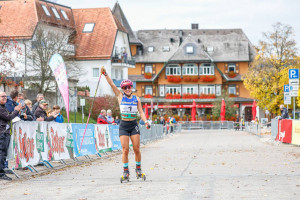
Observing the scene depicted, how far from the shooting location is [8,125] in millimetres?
13148

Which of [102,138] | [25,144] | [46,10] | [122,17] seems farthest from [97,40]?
[25,144]

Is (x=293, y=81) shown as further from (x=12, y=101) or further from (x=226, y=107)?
(x=226, y=107)

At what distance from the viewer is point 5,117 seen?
12.7m

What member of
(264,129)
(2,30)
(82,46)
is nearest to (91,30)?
(82,46)

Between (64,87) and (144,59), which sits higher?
(144,59)

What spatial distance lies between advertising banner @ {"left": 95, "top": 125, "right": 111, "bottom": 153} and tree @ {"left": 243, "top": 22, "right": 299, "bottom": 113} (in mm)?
42406

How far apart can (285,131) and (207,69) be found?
6385 cm

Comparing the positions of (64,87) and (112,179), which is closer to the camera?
(112,179)

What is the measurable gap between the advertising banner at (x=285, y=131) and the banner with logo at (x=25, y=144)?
15.3m

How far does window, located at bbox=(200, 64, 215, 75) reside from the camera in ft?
301

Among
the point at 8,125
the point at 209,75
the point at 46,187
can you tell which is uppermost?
the point at 209,75

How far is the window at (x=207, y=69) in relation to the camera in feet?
301

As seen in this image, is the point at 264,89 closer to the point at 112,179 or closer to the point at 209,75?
the point at 209,75

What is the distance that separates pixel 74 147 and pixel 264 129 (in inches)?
1106
